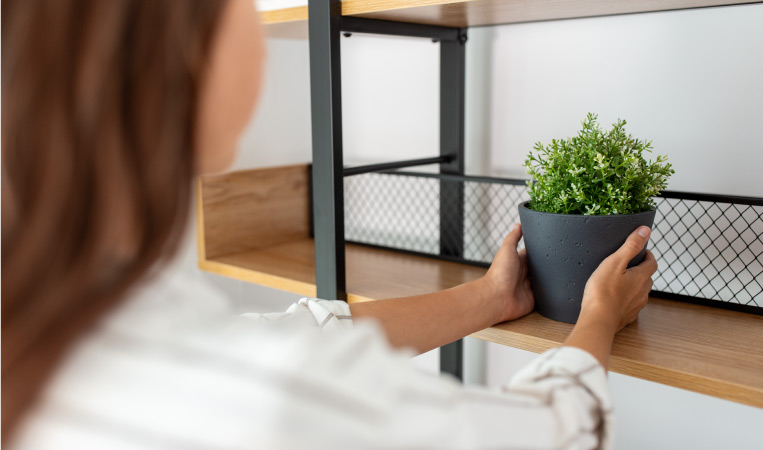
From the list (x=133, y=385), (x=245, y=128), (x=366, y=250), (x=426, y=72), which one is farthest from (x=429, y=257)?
(x=133, y=385)

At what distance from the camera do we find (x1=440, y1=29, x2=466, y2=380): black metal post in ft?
3.67

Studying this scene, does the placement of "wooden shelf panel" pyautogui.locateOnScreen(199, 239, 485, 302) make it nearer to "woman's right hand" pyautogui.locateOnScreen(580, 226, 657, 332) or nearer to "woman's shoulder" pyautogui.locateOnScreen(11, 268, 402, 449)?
"woman's right hand" pyautogui.locateOnScreen(580, 226, 657, 332)

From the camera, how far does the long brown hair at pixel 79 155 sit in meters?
0.41

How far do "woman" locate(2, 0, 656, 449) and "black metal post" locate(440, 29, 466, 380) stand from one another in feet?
2.25

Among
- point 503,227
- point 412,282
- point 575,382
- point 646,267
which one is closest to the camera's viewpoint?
point 575,382

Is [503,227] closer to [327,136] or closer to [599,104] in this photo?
[599,104]

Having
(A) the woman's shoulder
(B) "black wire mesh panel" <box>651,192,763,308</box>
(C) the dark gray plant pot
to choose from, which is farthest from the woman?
(B) "black wire mesh panel" <box>651,192,763,308</box>

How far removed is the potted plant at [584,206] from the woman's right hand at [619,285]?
0.04ft

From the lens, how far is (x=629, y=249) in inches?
28.4

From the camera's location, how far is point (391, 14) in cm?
85

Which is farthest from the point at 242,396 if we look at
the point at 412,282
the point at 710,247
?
the point at 710,247

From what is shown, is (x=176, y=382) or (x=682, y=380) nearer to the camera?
(x=176, y=382)

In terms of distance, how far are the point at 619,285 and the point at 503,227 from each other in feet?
1.43

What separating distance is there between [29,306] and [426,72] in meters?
0.89
